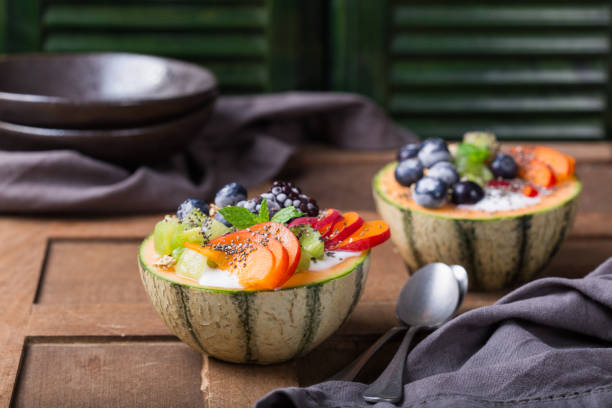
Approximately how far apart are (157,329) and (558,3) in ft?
6.03

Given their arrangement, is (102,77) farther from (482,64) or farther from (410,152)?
(482,64)

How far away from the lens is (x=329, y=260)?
4.37 feet

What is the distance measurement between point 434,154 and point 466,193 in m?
0.13

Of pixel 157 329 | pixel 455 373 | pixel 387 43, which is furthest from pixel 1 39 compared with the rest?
pixel 455 373

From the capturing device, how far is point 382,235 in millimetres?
1374

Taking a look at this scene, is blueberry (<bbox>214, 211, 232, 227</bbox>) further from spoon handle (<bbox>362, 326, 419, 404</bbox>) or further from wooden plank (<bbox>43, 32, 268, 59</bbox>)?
wooden plank (<bbox>43, 32, 268, 59</bbox>)

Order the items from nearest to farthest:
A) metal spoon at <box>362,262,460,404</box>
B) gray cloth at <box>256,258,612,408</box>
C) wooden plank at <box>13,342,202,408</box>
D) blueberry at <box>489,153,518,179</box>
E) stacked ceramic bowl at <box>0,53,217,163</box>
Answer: gray cloth at <box>256,258,612,408</box> < wooden plank at <box>13,342,202,408</box> < metal spoon at <box>362,262,460,404</box> < blueberry at <box>489,153,518,179</box> < stacked ceramic bowl at <box>0,53,217,163</box>

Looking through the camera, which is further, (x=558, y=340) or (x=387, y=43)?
(x=387, y=43)

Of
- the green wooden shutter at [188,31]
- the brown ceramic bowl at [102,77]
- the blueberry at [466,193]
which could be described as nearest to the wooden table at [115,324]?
the blueberry at [466,193]

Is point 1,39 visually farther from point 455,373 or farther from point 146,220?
point 455,373

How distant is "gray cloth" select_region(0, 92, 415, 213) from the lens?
203 cm

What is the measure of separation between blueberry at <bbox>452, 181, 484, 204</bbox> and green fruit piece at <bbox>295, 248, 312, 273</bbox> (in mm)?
436

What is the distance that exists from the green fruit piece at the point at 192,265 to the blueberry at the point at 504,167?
712mm

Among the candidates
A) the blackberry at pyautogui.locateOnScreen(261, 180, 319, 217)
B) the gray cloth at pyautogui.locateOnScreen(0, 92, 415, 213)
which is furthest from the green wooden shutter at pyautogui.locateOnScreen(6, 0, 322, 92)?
the blackberry at pyautogui.locateOnScreen(261, 180, 319, 217)
